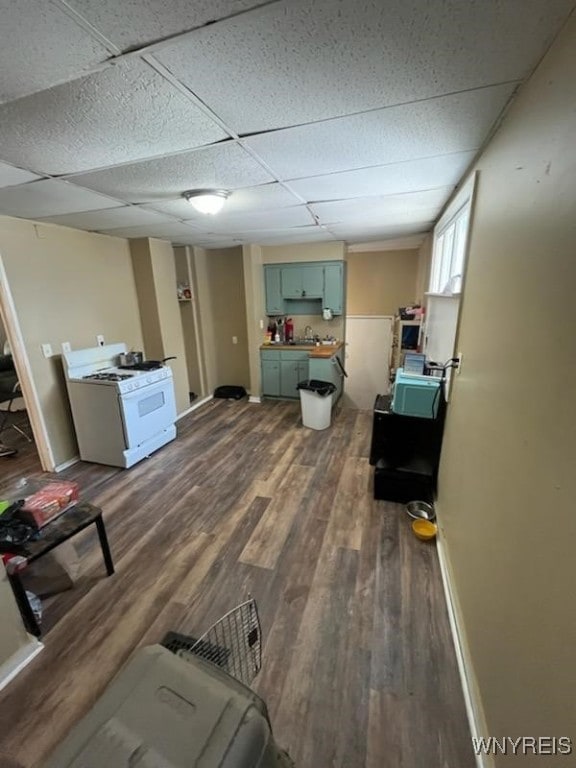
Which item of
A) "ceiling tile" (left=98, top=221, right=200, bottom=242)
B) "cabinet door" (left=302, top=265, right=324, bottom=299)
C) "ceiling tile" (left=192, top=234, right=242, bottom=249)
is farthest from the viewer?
"cabinet door" (left=302, top=265, right=324, bottom=299)

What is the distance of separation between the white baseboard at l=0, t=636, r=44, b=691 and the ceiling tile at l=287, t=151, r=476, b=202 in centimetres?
291

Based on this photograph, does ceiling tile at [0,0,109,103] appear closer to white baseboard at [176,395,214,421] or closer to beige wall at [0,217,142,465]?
beige wall at [0,217,142,465]

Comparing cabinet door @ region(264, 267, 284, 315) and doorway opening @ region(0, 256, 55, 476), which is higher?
cabinet door @ region(264, 267, 284, 315)

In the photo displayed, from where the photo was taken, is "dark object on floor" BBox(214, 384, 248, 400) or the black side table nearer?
the black side table

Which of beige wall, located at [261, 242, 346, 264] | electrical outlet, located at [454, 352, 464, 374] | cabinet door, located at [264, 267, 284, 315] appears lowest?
electrical outlet, located at [454, 352, 464, 374]

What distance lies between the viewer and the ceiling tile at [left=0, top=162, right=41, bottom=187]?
5.64 ft

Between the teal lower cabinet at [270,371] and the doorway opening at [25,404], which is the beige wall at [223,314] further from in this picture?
the doorway opening at [25,404]

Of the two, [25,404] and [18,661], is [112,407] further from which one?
[18,661]

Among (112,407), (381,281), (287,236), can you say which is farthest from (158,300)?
(381,281)

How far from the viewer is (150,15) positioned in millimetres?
802

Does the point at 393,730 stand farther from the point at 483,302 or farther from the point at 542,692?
the point at 483,302

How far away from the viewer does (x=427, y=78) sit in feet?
3.54

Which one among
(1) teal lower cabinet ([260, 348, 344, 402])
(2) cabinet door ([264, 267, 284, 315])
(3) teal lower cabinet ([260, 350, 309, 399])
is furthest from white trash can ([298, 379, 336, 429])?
(2) cabinet door ([264, 267, 284, 315])

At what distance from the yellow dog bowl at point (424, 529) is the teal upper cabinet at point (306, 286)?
322cm
